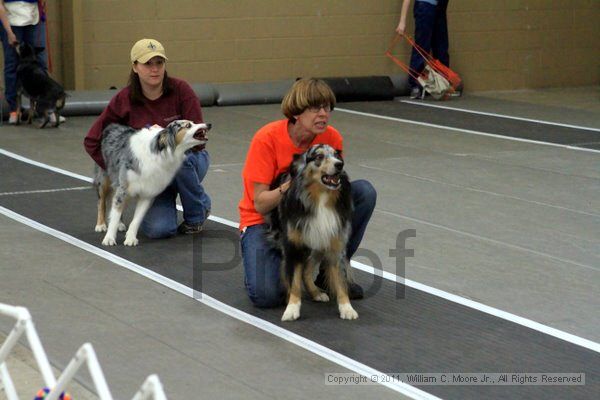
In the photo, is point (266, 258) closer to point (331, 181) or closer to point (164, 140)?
point (331, 181)

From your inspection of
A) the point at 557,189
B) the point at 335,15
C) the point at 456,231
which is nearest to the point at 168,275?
the point at 456,231

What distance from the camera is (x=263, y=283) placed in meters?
4.93

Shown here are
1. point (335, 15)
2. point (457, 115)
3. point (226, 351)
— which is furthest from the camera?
point (335, 15)

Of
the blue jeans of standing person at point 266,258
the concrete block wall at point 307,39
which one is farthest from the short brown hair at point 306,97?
the concrete block wall at point 307,39

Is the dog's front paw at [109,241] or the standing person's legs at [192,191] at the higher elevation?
the standing person's legs at [192,191]

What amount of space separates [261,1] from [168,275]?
25.0ft

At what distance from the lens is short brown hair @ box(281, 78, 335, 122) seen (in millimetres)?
4684

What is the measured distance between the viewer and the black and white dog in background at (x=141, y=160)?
586 centimetres

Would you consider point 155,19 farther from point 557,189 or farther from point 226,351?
point 226,351

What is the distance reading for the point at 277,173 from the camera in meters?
4.92

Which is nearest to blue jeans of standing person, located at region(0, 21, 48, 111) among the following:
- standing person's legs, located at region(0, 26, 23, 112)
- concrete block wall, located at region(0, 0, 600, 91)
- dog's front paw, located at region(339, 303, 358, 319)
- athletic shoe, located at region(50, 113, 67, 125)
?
standing person's legs, located at region(0, 26, 23, 112)

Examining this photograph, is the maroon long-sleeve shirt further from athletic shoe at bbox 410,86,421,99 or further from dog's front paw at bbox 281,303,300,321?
athletic shoe at bbox 410,86,421,99

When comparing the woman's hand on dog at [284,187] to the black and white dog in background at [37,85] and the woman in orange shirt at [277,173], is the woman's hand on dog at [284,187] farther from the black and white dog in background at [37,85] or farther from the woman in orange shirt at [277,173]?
the black and white dog in background at [37,85]

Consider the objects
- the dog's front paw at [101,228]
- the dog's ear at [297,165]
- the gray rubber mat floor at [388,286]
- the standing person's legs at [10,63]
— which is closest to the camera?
the gray rubber mat floor at [388,286]
